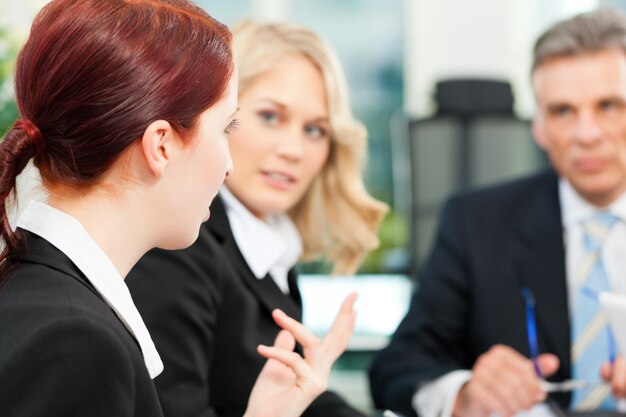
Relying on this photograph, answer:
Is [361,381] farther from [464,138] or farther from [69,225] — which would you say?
[69,225]

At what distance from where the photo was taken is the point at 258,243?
1601 mm

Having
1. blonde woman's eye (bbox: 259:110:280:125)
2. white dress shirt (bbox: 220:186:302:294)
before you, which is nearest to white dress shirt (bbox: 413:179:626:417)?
white dress shirt (bbox: 220:186:302:294)

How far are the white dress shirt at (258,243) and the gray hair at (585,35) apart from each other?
32.4 inches

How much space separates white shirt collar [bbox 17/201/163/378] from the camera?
91 cm

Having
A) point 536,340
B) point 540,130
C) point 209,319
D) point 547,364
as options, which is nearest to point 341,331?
point 209,319

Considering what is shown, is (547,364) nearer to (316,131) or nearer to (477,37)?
(316,131)

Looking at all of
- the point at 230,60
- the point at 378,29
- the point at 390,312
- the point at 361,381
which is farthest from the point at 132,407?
the point at 378,29

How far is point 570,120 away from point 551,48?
0.18 m

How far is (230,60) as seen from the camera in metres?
1.00

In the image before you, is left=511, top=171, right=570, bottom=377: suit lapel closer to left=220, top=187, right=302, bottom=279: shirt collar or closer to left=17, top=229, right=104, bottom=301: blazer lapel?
left=220, top=187, right=302, bottom=279: shirt collar

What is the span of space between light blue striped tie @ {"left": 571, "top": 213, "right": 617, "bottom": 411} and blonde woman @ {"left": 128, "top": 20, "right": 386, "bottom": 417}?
0.48m

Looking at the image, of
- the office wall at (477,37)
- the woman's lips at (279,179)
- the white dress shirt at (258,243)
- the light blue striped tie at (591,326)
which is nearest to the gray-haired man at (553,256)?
the light blue striped tie at (591,326)

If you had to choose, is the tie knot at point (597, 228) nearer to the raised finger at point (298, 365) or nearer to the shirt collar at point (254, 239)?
the shirt collar at point (254, 239)

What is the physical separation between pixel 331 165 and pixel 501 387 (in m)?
0.60
